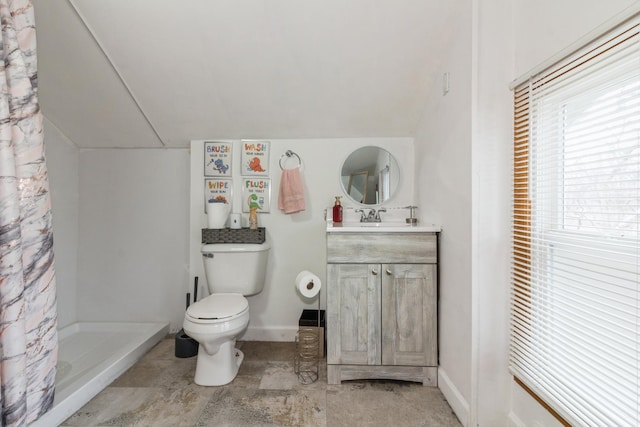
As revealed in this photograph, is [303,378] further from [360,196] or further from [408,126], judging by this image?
[408,126]

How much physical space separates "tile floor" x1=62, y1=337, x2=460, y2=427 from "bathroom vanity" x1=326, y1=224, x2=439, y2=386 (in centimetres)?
12

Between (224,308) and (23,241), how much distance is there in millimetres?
986

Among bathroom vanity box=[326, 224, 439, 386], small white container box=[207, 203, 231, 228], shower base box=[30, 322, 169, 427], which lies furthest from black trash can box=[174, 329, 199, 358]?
bathroom vanity box=[326, 224, 439, 386]

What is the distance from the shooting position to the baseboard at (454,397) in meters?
1.50

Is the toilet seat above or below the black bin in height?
above

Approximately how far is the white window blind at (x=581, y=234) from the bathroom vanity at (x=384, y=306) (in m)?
0.53

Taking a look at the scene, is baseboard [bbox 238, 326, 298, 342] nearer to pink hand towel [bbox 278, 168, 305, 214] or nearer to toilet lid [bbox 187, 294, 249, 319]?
toilet lid [bbox 187, 294, 249, 319]

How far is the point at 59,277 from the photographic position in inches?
96.7

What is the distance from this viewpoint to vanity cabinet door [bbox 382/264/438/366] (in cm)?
184

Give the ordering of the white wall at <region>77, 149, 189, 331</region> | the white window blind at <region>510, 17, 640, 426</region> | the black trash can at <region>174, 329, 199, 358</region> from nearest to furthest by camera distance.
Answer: the white window blind at <region>510, 17, 640, 426</region>
the black trash can at <region>174, 329, 199, 358</region>
the white wall at <region>77, 149, 189, 331</region>

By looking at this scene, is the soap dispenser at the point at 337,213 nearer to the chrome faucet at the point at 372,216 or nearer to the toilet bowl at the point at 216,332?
the chrome faucet at the point at 372,216

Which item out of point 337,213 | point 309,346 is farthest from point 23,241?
point 337,213

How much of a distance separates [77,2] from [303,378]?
2.47 meters

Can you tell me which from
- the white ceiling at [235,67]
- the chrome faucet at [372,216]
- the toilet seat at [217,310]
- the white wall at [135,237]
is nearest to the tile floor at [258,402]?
the toilet seat at [217,310]
